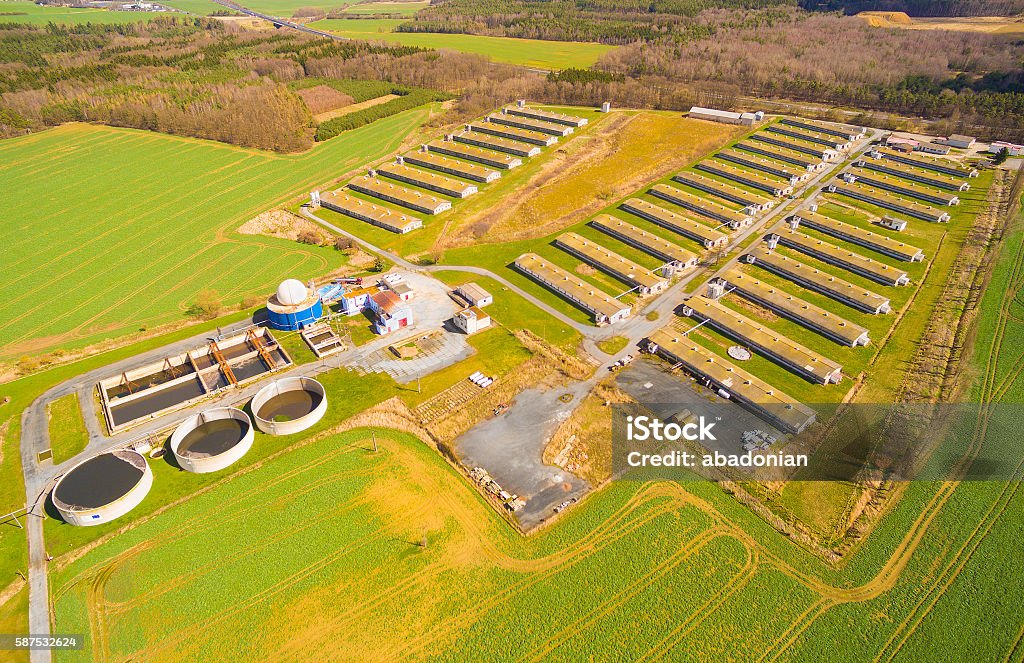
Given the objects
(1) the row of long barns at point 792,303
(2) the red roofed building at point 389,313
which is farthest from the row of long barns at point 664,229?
(2) the red roofed building at point 389,313

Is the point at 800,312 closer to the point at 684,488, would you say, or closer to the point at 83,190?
the point at 684,488

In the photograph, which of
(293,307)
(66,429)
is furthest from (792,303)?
(66,429)

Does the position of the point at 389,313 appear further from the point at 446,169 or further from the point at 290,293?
the point at 446,169

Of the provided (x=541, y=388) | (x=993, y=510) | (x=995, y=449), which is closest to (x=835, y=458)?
(x=993, y=510)

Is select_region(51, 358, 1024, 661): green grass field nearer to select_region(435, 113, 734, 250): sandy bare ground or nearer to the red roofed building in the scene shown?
the red roofed building

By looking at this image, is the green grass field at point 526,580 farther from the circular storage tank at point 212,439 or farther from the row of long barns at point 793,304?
the row of long barns at point 793,304

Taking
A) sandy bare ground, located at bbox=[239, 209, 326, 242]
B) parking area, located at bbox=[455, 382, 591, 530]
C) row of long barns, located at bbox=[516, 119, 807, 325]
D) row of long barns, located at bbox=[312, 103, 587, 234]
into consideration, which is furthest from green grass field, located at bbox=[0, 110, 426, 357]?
parking area, located at bbox=[455, 382, 591, 530]

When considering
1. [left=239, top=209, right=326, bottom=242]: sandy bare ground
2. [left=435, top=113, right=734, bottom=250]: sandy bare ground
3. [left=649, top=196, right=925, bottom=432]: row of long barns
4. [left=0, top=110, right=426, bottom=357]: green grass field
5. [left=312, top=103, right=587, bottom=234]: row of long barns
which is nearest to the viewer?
[left=649, top=196, right=925, bottom=432]: row of long barns
